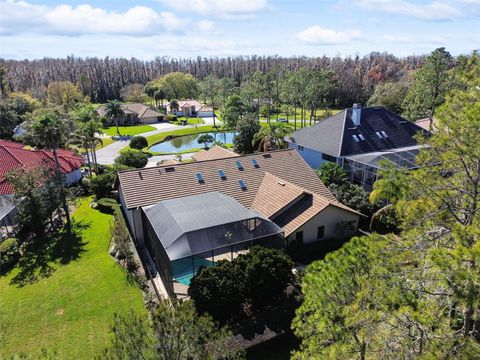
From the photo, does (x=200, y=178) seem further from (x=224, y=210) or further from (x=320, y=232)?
(x=320, y=232)

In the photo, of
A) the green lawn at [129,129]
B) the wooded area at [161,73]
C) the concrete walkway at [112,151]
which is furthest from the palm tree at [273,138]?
the wooded area at [161,73]

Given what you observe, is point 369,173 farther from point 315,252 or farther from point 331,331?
point 331,331

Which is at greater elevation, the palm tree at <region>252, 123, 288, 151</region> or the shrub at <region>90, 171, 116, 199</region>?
the palm tree at <region>252, 123, 288, 151</region>

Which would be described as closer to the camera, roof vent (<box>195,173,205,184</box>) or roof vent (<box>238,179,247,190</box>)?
roof vent (<box>195,173,205,184</box>)

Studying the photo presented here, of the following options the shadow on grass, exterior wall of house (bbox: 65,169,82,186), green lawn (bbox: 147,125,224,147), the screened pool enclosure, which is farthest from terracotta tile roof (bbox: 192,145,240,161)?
green lawn (bbox: 147,125,224,147)

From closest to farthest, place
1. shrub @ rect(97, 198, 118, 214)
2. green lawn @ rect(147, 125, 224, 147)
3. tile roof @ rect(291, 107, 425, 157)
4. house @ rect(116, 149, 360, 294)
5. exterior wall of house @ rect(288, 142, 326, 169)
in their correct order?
house @ rect(116, 149, 360, 294)
shrub @ rect(97, 198, 118, 214)
tile roof @ rect(291, 107, 425, 157)
exterior wall of house @ rect(288, 142, 326, 169)
green lawn @ rect(147, 125, 224, 147)

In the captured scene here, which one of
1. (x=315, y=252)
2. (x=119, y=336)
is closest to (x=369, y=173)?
(x=315, y=252)

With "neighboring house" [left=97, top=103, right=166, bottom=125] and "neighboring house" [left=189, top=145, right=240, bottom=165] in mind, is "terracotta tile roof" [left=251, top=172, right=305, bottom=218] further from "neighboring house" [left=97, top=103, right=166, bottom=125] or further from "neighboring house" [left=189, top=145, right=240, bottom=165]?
"neighboring house" [left=97, top=103, right=166, bottom=125]
